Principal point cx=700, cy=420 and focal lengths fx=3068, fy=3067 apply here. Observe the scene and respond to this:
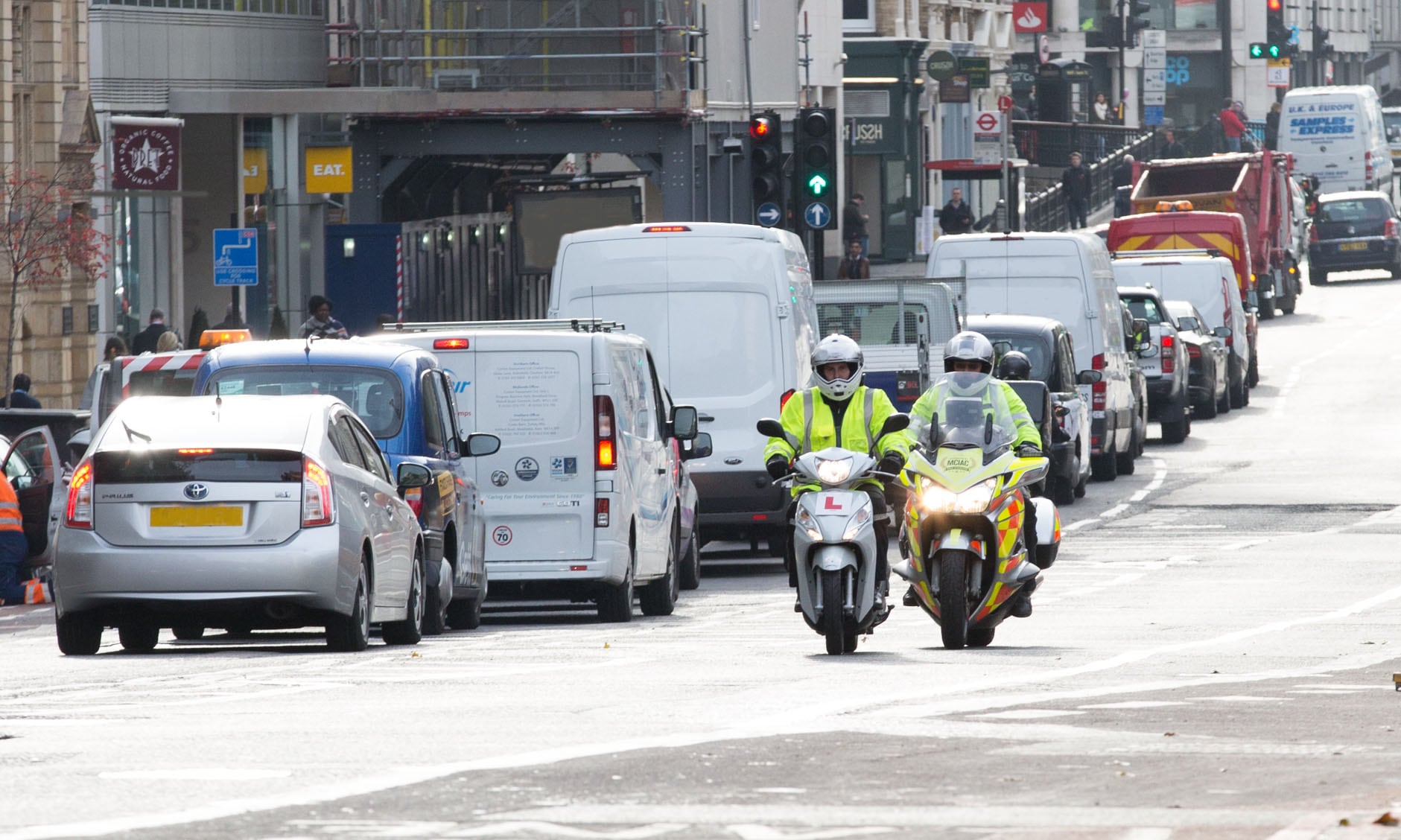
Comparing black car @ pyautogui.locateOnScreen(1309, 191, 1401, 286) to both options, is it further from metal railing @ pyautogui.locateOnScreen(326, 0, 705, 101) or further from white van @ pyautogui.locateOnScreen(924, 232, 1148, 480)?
white van @ pyautogui.locateOnScreen(924, 232, 1148, 480)

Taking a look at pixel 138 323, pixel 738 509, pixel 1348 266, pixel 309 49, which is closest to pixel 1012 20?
pixel 1348 266

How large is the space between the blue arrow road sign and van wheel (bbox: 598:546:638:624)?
17554mm

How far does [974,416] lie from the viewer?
Result: 14.6 m

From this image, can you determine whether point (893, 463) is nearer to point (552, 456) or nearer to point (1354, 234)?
point (552, 456)

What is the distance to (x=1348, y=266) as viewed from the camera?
67188 mm

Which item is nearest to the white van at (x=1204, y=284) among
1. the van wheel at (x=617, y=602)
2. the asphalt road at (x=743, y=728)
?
the asphalt road at (x=743, y=728)

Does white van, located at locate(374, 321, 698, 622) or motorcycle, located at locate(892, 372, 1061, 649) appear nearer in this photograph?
motorcycle, located at locate(892, 372, 1061, 649)

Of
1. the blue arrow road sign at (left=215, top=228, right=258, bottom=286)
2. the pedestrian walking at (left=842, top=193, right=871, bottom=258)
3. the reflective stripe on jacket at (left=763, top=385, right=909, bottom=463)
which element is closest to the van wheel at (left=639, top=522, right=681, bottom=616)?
the reflective stripe on jacket at (left=763, top=385, right=909, bottom=463)

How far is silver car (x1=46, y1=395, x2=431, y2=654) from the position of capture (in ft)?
47.5

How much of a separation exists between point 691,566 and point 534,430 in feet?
11.1

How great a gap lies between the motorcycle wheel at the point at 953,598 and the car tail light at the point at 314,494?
2.92 m

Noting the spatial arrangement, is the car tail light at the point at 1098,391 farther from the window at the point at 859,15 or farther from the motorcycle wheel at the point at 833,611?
the window at the point at 859,15

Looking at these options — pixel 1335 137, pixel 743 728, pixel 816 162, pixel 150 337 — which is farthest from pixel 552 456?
pixel 1335 137

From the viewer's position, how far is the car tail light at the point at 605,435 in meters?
18.0
